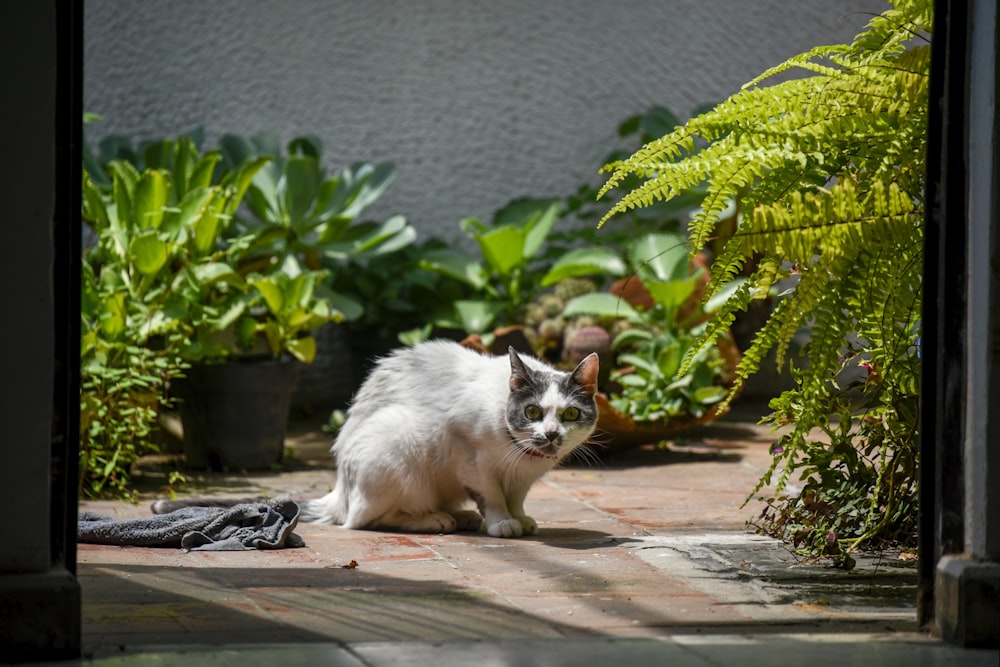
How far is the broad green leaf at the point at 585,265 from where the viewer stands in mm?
6297

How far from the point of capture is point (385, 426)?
12.9 ft

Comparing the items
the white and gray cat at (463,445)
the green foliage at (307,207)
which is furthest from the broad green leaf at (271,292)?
the white and gray cat at (463,445)

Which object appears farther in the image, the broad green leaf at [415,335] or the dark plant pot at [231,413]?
the broad green leaf at [415,335]

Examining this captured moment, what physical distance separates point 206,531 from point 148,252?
159 cm

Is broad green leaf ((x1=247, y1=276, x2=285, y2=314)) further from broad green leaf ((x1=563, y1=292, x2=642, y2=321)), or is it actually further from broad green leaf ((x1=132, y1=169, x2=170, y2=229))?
broad green leaf ((x1=563, y1=292, x2=642, y2=321))

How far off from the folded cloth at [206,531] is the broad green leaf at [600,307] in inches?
99.2

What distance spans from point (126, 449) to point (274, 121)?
10.1 ft

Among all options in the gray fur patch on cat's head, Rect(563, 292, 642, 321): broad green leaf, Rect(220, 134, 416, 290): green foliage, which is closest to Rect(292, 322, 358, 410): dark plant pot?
Rect(220, 134, 416, 290): green foliage

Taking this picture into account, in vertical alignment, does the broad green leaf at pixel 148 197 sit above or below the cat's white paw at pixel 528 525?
above

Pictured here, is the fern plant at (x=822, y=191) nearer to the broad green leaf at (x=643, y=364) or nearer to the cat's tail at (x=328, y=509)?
the cat's tail at (x=328, y=509)

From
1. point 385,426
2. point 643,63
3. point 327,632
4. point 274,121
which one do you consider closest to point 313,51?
point 274,121

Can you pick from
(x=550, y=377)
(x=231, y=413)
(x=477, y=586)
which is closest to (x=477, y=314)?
(x=231, y=413)

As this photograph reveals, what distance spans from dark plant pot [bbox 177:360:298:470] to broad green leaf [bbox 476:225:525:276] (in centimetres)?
145

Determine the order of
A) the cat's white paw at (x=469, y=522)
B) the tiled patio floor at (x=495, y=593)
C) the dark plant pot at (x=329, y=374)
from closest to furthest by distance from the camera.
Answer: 1. the tiled patio floor at (x=495, y=593)
2. the cat's white paw at (x=469, y=522)
3. the dark plant pot at (x=329, y=374)
